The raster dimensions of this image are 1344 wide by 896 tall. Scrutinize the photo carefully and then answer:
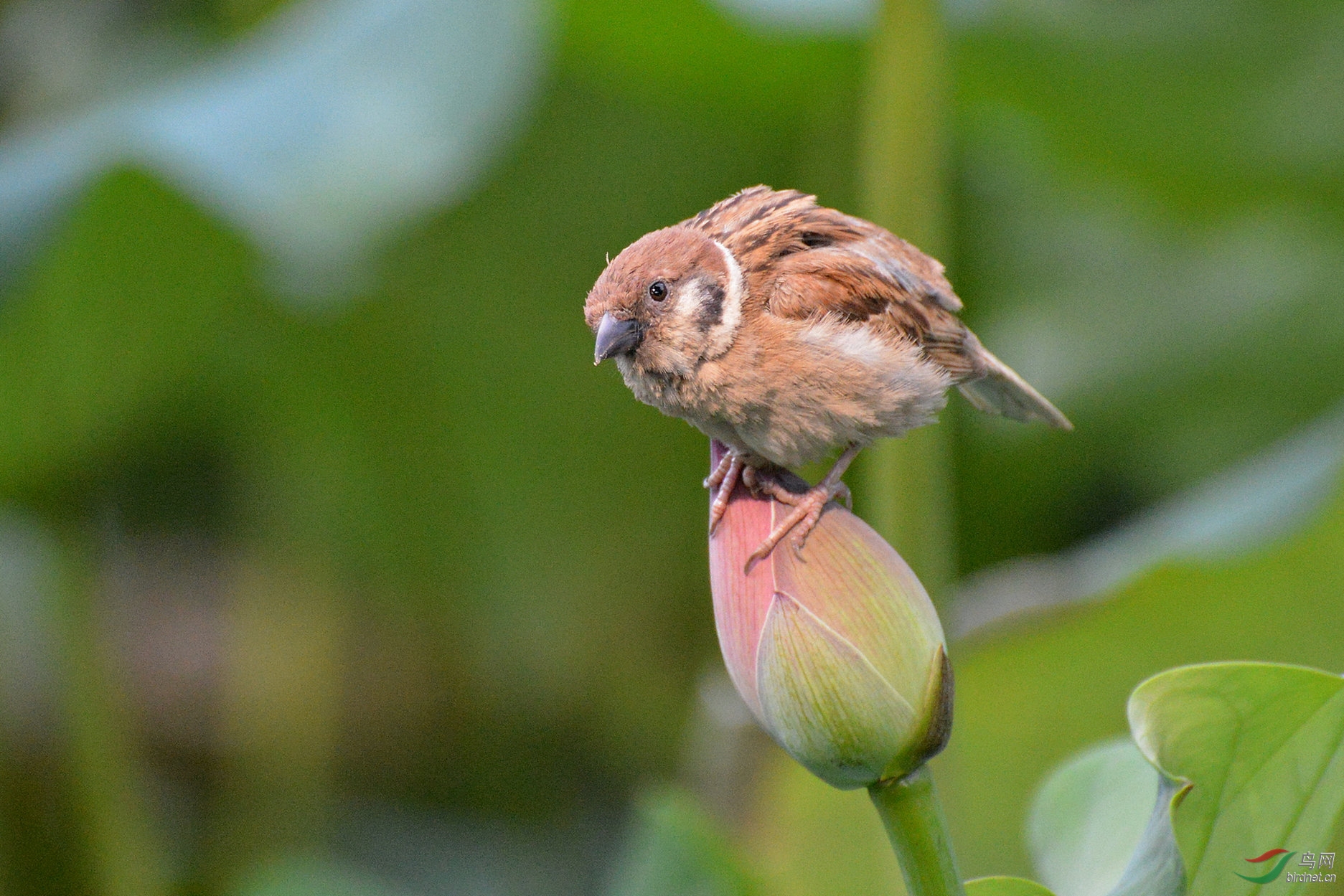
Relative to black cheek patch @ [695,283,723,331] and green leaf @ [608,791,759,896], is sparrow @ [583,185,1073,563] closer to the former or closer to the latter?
black cheek patch @ [695,283,723,331]

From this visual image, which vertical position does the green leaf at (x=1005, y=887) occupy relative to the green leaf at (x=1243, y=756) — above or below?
below

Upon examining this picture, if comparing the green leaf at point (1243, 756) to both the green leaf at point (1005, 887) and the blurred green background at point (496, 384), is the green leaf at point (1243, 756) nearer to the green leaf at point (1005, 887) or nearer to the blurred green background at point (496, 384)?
the green leaf at point (1005, 887)

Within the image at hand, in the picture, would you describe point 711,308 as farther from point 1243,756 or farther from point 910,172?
point 1243,756

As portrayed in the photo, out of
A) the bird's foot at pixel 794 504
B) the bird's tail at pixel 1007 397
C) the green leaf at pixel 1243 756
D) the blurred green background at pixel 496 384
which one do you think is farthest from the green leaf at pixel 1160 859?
the blurred green background at pixel 496 384

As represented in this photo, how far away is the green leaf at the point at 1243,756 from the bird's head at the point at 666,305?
0.67 meters

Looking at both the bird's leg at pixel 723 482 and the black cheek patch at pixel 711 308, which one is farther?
the black cheek patch at pixel 711 308

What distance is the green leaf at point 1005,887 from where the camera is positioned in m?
1.07

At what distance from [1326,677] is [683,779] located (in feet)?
6.17

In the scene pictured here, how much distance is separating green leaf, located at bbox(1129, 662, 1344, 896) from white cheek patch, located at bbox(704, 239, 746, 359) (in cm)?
65

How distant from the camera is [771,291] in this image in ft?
5.00

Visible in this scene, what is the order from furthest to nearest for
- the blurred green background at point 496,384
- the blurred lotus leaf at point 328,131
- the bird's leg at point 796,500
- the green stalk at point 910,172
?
the blurred green background at point 496,384 < the blurred lotus leaf at point 328,131 < the green stalk at point 910,172 < the bird's leg at point 796,500

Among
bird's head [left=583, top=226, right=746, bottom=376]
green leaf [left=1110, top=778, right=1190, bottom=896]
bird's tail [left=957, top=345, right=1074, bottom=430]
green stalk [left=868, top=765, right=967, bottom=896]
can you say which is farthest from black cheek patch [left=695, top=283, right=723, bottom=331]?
green leaf [left=1110, top=778, right=1190, bottom=896]

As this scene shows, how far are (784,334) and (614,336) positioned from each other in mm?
216

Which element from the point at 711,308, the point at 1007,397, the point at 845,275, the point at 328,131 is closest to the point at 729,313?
the point at 711,308
